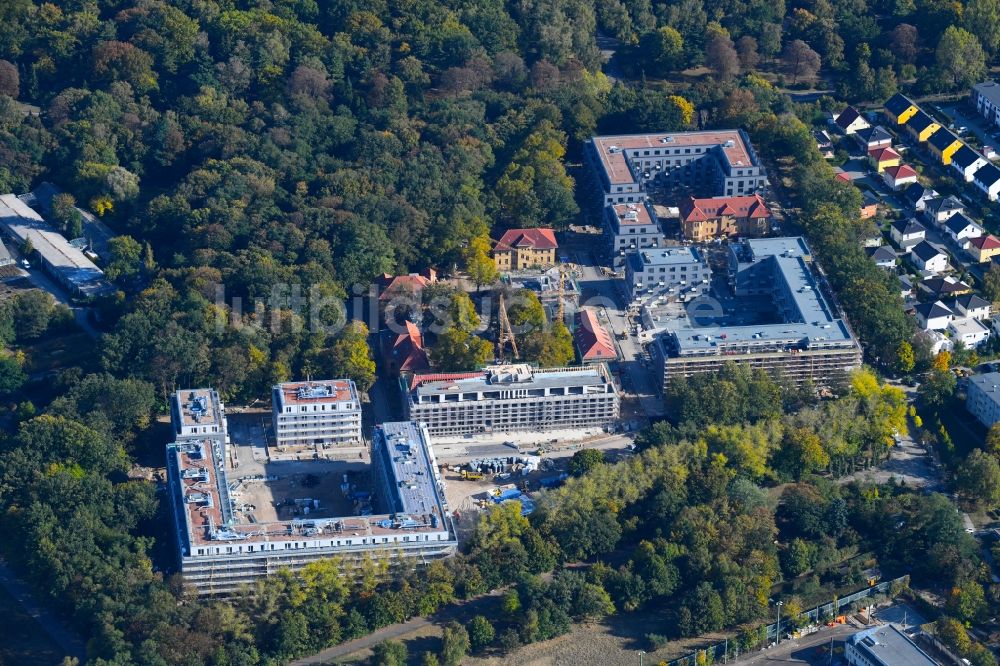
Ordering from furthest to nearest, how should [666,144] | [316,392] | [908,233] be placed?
1. [666,144]
2. [908,233]
3. [316,392]

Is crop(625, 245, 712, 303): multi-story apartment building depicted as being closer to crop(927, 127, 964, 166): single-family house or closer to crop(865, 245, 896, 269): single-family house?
crop(865, 245, 896, 269): single-family house

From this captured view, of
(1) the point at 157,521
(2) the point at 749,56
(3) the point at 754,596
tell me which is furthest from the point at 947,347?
(1) the point at 157,521

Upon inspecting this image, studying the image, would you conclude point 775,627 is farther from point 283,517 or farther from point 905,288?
point 905,288

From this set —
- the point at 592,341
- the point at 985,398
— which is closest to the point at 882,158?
the point at 985,398

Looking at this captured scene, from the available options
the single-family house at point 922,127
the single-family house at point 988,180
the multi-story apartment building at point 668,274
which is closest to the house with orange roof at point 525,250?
the multi-story apartment building at point 668,274

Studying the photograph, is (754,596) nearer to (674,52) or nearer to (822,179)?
(822,179)

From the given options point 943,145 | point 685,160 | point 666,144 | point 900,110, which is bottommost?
point 943,145
